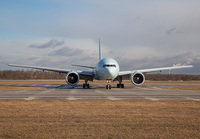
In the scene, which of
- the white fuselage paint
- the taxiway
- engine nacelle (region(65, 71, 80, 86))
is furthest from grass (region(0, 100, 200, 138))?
engine nacelle (region(65, 71, 80, 86))

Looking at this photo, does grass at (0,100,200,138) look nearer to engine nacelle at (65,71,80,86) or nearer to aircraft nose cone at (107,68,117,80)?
aircraft nose cone at (107,68,117,80)

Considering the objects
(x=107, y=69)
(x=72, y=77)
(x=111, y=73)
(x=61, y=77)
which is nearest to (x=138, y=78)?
(x=111, y=73)

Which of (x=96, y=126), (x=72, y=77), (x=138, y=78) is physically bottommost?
(x=96, y=126)

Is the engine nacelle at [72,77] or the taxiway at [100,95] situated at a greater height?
the engine nacelle at [72,77]

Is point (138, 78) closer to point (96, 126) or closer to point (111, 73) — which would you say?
point (111, 73)

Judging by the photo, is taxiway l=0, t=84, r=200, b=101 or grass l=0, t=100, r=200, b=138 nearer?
grass l=0, t=100, r=200, b=138

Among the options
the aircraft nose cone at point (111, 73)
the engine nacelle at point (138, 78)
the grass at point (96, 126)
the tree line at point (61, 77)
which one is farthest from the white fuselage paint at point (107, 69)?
the tree line at point (61, 77)

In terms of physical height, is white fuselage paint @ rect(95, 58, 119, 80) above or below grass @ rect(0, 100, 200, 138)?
above

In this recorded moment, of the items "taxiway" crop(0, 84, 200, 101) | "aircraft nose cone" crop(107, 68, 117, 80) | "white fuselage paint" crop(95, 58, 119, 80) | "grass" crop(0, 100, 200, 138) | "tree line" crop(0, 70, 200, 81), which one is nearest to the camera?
"grass" crop(0, 100, 200, 138)

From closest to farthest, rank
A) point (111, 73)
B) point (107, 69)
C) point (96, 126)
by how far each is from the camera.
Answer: point (96, 126) → point (107, 69) → point (111, 73)

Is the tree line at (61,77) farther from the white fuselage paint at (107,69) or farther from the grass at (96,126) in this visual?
the grass at (96,126)

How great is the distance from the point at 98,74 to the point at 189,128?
75.9ft

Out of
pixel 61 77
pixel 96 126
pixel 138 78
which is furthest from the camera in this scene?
pixel 61 77

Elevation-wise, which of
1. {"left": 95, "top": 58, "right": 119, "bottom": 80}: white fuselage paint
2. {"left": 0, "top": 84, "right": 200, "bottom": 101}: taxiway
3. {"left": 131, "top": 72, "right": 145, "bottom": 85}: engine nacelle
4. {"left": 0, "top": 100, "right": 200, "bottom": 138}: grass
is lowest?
{"left": 0, "top": 100, "right": 200, "bottom": 138}: grass
